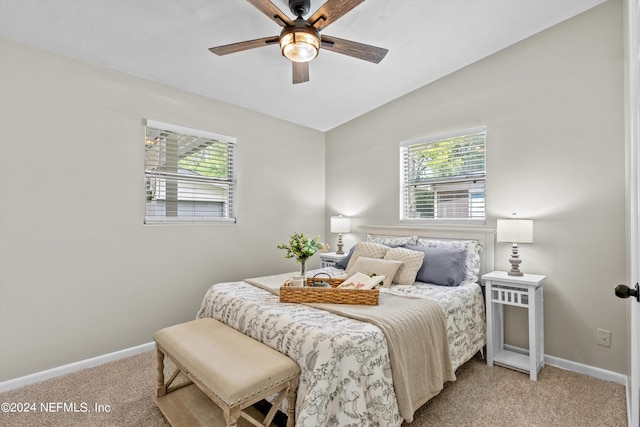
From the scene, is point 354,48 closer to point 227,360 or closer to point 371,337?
point 371,337

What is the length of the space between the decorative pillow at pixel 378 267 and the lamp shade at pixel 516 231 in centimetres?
92

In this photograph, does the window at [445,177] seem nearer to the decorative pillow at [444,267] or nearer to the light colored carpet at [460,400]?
the decorative pillow at [444,267]

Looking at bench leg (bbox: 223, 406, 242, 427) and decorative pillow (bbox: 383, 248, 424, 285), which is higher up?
decorative pillow (bbox: 383, 248, 424, 285)

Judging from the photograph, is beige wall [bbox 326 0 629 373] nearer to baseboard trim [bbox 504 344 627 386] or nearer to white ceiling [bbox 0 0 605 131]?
baseboard trim [bbox 504 344 627 386]

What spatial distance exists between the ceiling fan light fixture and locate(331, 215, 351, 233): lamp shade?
239 cm

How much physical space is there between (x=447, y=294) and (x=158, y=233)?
2.69 m

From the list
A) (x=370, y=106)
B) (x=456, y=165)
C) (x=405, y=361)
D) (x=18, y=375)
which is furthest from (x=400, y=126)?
(x=18, y=375)

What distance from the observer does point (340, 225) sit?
13.8ft

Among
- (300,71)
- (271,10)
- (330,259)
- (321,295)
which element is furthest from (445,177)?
(271,10)

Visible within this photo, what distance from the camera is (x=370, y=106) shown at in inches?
158

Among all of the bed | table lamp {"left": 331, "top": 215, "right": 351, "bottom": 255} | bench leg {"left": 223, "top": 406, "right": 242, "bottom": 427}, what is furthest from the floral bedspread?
table lamp {"left": 331, "top": 215, "right": 351, "bottom": 255}

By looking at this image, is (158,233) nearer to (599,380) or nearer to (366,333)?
(366,333)

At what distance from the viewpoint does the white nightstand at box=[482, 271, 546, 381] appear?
8.22ft

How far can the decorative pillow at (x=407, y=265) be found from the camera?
286 cm
